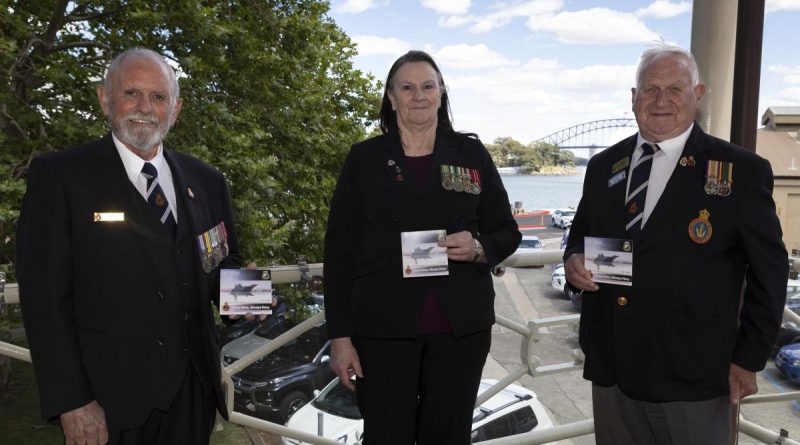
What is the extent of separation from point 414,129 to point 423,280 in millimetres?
519

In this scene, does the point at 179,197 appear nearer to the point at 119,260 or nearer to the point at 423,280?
A: the point at 119,260

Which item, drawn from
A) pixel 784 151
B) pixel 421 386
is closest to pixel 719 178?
pixel 421 386

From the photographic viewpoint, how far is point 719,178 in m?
1.91

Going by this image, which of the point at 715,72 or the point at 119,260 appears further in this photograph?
the point at 715,72

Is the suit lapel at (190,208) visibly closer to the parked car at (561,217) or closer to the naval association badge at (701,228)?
the naval association badge at (701,228)

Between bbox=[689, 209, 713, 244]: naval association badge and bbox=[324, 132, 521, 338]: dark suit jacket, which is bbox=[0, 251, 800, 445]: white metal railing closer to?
bbox=[324, 132, 521, 338]: dark suit jacket

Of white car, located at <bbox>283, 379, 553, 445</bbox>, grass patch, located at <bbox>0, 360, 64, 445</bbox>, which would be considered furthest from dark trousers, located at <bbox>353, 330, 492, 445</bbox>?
grass patch, located at <bbox>0, 360, 64, 445</bbox>

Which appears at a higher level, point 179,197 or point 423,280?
point 179,197

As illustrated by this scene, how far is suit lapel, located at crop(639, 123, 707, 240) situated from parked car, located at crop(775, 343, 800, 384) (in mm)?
1549

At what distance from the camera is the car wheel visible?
4805 millimetres

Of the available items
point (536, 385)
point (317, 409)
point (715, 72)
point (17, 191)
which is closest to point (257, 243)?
point (17, 191)

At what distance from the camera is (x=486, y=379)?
327cm

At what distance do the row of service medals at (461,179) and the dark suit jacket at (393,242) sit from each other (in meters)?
0.02

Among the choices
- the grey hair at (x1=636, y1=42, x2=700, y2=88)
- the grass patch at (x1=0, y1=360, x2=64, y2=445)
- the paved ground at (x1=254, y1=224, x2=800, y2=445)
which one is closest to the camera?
the grey hair at (x1=636, y1=42, x2=700, y2=88)
